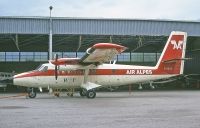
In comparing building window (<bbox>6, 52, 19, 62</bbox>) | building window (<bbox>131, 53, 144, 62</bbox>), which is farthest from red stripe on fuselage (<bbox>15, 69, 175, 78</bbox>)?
building window (<bbox>6, 52, 19, 62</bbox>)

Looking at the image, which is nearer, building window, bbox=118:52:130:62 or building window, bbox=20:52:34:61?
building window, bbox=20:52:34:61

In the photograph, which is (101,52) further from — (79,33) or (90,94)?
(79,33)

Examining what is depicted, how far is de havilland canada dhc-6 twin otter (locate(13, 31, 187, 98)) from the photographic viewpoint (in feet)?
97.4

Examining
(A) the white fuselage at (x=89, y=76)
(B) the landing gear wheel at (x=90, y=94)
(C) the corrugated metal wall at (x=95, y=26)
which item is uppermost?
(C) the corrugated metal wall at (x=95, y=26)

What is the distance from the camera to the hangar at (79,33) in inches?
1598

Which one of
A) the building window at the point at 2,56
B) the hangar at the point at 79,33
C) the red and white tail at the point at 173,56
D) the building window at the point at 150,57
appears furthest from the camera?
the building window at the point at 150,57

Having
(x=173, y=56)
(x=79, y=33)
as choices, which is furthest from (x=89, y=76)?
(x=79, y=33)

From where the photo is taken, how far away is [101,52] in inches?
1095

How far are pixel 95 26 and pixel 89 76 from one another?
11.4m

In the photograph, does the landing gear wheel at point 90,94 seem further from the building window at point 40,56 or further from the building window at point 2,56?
the building window at point 2,56

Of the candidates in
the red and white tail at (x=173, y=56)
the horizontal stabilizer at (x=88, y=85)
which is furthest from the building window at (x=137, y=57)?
the horizontal stabilizer at (x=88, y=85)

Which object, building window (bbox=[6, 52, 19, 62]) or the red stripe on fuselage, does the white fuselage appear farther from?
building window (bbox=[6, 52, 19, 62])

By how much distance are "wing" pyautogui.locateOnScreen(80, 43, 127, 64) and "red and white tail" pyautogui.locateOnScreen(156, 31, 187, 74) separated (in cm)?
578

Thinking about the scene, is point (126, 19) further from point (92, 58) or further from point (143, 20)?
point (92, 58)
